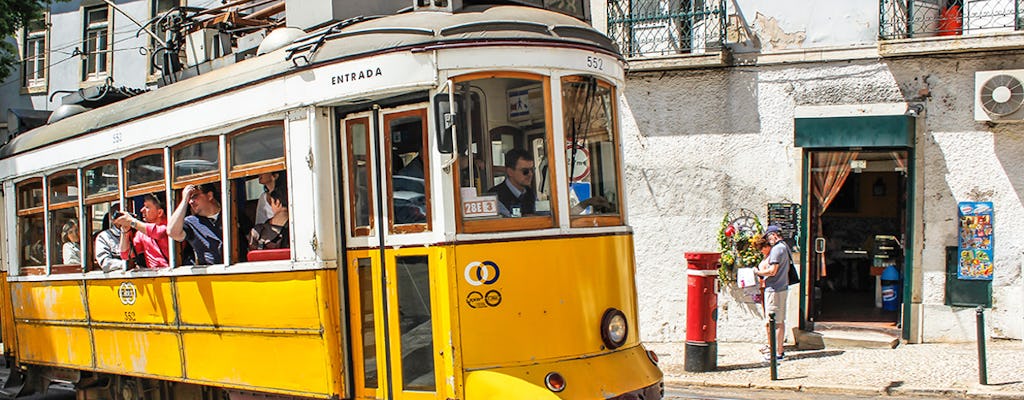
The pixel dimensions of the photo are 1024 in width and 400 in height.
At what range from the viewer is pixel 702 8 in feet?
45.9

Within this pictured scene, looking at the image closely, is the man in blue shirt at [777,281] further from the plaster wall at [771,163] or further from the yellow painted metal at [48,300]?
the yellow painted metal at [48,300]

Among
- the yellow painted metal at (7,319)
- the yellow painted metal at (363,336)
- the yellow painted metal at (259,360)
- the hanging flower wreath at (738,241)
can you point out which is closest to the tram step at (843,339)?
the hanging flower wreath at (738,241)

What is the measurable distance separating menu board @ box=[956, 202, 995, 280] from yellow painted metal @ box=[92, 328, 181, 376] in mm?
9639

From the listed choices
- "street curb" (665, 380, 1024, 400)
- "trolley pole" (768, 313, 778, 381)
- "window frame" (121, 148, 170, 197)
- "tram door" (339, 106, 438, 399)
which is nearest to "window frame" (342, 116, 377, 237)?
"tram door" (339, 106, 438, 399)

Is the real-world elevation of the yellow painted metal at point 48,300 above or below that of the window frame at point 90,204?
below

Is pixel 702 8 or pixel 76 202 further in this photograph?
pixel 702 8

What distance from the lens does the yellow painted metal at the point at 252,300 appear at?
6609 mm

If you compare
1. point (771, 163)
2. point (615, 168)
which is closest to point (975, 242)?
point (771, 163)

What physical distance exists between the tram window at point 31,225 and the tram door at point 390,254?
5067mm

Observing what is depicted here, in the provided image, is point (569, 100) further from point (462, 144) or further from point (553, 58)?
point (462, 144)

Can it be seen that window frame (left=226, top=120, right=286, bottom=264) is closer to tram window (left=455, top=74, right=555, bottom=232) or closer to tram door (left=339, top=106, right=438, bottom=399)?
tram door (left=339, top=106, right=438, bottom=399)

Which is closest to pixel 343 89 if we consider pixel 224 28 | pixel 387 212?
pixel 387 212

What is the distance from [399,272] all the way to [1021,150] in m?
9.44

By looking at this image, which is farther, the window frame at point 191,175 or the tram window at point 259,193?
the window frame at point 191,175
